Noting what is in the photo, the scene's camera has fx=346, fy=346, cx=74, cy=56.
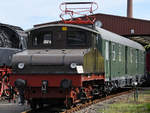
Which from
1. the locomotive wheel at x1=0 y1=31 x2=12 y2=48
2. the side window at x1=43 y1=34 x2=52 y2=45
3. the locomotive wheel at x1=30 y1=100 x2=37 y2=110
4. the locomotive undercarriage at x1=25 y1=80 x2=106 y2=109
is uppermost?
the locomotive wheel at x1=0 y1=31 x2=12 y2=48

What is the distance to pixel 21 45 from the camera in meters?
16.3

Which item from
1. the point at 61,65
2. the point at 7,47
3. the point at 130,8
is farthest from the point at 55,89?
the point at 130,8

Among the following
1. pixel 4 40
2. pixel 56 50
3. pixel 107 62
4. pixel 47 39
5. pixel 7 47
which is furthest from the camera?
pixel 7 47

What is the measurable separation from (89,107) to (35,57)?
2.90m

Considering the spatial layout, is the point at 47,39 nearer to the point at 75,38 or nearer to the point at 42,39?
the point at 42,39

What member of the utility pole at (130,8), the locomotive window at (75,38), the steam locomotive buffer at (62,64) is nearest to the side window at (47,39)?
the steam locomotive buffer at (62,64)

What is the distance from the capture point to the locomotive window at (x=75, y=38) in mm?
11750

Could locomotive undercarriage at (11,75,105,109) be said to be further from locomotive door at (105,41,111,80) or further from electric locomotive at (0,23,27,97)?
electric locomotive at (0,23,27,97)

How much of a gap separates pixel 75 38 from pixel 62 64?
159 cm

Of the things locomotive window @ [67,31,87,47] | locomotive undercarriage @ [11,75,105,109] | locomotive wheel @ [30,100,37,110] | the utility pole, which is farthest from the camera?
the utility pole

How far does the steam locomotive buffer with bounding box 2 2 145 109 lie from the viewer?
1049cm

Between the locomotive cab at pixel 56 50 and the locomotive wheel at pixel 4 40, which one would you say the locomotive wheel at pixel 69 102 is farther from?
the locomotive wheel at pixel 4 40

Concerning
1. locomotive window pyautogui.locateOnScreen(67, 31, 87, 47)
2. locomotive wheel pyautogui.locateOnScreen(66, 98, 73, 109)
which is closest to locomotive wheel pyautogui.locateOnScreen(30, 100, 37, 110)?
locomotive wheel pyautogui.locateOnScreen(66, 98, 73, 109)

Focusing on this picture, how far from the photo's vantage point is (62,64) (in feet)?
34.5
